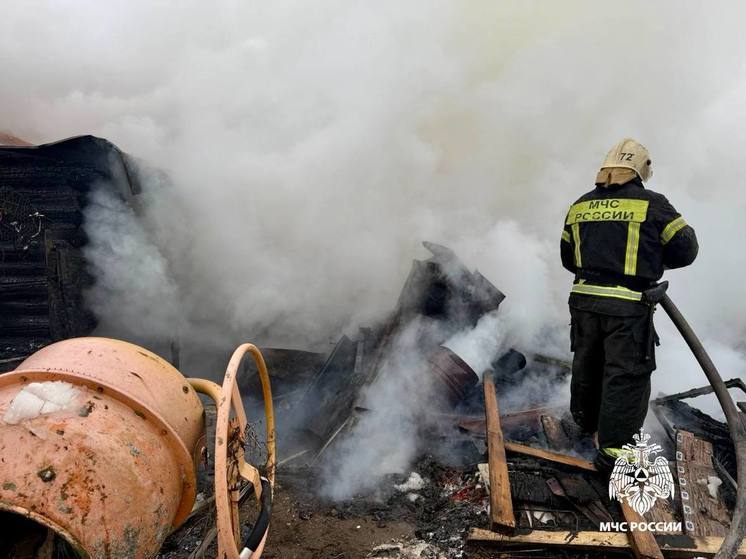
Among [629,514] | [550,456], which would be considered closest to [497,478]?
[550,456]

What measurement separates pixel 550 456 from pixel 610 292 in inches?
49.7

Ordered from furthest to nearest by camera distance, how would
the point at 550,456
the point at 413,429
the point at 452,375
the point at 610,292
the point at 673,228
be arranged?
the point at 452,375 < the point at 413,429 < the point at 550,456 < the point at 610,292 < the point at 673,228

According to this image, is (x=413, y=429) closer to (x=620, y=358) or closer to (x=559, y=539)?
(x=559, y=539)

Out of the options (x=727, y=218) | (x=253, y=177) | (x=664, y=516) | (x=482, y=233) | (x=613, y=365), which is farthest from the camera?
(x=727, y=218)

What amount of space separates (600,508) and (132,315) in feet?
15.2

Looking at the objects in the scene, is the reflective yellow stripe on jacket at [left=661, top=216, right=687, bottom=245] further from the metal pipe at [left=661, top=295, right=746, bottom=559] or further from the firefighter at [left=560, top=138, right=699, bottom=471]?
the metal pipe at [left=661, top=295, right=746, bottom=559]

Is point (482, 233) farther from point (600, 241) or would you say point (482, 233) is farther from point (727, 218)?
point (727, 218)

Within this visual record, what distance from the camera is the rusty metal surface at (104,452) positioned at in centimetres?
150

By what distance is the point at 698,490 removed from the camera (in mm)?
2980

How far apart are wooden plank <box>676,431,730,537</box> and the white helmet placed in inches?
78.2

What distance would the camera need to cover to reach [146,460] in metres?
1.68

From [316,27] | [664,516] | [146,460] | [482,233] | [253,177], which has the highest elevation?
[316,27]

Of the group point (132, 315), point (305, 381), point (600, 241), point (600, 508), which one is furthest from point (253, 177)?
point (600, 508)

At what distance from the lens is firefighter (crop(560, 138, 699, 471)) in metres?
2.94
